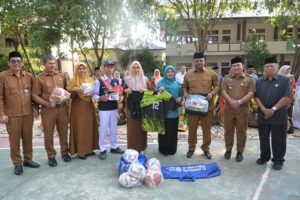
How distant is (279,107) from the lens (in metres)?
4.55

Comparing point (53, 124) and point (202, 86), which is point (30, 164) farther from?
point (202, 86)

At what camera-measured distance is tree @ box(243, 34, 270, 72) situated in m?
19.8

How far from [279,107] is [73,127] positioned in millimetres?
3538

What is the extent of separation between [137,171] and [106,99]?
5.01 feet

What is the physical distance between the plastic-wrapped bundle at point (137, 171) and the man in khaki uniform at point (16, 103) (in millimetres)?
1864

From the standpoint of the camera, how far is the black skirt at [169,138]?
Answer: 531 cm

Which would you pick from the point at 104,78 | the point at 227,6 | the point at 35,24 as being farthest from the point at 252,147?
the point at 35,24

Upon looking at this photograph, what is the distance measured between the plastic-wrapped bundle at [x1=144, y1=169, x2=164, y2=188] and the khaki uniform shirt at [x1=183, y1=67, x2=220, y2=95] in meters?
1.78

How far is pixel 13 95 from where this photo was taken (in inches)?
174

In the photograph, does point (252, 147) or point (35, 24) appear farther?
point (35, 24)

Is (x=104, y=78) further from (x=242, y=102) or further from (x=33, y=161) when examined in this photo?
(x=242, y=102)

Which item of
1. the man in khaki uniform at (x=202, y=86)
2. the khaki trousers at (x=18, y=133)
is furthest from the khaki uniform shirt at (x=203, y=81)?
the khaki trousers at (x=18, y=133)

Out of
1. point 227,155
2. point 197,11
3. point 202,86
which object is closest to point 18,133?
point 202,86

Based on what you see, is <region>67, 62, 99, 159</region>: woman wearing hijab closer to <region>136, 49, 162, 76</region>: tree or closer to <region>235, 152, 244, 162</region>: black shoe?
<region>235, 152, 244, 162</region>: black shoe
